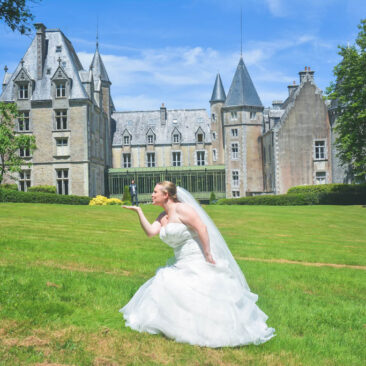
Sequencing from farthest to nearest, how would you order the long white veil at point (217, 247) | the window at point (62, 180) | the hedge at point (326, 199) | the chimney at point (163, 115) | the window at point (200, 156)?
the chimney at point (163, 115)
the window at point (200, 156)
the window at point (62, 180)
the hedge at point (326, 199)
the long white veil at point (217, 247)

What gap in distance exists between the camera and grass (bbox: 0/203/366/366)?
16.3ft

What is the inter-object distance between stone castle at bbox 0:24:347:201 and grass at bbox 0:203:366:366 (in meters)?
25.2

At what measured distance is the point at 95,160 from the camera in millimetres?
43406

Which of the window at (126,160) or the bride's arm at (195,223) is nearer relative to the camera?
the bride's arm at (195,223)

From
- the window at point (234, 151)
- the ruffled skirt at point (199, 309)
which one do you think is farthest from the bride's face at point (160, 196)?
the window at point (234, 151)

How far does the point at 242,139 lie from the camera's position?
47.8 meters

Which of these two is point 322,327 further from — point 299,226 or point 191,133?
point 191,133

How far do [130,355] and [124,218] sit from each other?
1640 centimetres

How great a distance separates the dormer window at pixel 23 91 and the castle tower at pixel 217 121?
71.7 ft

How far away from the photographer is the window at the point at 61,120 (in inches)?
1593

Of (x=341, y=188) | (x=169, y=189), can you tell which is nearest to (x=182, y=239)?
(x=169, y=189)

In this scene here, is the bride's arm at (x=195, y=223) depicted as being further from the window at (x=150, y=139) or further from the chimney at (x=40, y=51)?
the window at (x=150, y=139)

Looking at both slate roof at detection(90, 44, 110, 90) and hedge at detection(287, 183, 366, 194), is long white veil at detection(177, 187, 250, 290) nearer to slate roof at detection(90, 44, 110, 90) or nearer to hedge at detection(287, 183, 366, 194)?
hedge at detection(287, 183, 366, 194)

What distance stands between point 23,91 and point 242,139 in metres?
22.9
